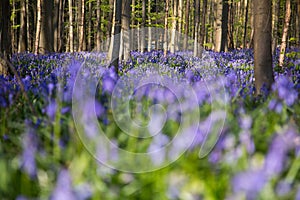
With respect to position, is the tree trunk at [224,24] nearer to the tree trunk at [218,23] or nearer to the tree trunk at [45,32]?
the tree trunk at [218,23]

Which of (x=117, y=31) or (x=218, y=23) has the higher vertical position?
(x=218, y=23)

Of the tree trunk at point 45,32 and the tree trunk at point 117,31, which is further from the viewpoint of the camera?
the tree trunk at point 45,32

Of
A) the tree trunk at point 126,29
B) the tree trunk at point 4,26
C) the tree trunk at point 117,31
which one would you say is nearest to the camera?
the tree trunk at point 4,26

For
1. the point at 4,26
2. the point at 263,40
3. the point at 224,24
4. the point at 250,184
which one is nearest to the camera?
the point at 250,184

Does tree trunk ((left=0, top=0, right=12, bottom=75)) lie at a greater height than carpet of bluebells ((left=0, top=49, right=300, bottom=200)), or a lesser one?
greater

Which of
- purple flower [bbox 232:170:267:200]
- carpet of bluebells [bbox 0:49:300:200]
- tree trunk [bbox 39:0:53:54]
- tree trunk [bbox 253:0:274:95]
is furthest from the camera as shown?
tree trunk [bbox 39:0:53:54]

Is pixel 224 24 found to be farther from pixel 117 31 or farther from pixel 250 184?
pixel 250 184

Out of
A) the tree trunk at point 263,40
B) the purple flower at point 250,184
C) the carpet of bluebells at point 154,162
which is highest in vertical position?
the tree trunk at point 263,40

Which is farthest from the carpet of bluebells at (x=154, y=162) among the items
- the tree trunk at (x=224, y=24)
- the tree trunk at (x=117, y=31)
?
the tree trunk at (x=224, y=24)

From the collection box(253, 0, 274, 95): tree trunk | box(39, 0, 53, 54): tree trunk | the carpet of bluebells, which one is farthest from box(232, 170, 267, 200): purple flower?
box(39, 0, 53, 54): tree trunk

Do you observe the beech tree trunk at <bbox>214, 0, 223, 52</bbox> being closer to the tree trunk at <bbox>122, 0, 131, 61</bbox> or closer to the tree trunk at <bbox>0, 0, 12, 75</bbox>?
the tree trunk at <bbox>122, 0, 131, 61</bbox>

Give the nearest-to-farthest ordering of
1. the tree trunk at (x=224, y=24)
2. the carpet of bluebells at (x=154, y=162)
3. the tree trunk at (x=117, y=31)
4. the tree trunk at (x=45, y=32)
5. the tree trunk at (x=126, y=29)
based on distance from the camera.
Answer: the carpet of bluebells at (x=154, y=162), the tree trunk at (x=117, y=31), the tree trunk at (x=126, y=29), the tree trunk at (x=45, y=32), the tree trunk at (x=224, y=24)

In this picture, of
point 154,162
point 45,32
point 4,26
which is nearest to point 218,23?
point 45,32

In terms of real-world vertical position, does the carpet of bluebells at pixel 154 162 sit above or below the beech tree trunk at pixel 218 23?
below
